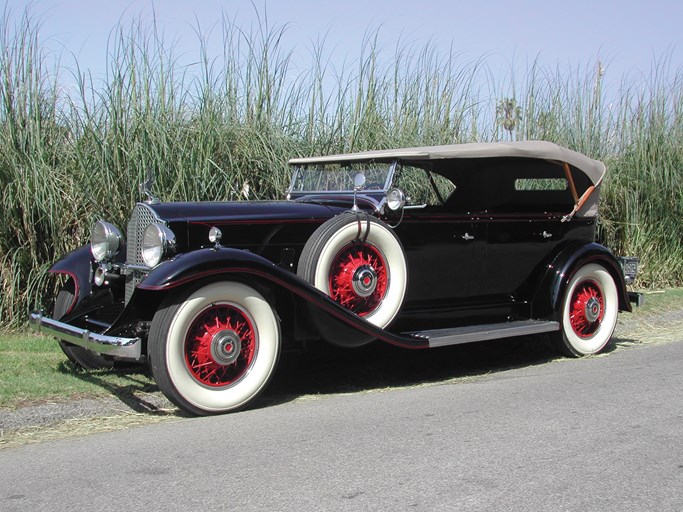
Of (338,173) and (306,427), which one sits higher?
(338,173)

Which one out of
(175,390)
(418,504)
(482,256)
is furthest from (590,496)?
(482,256)

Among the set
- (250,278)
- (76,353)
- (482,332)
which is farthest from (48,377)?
(482,332)

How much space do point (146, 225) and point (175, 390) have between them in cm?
125

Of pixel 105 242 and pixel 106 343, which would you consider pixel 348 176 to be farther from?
pixel 106 343

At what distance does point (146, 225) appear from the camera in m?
5.22

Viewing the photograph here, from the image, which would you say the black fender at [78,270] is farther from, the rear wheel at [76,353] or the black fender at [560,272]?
the black fender at [560,272]

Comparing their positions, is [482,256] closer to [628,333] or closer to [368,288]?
[368,288]

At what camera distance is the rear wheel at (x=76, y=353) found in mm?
5676

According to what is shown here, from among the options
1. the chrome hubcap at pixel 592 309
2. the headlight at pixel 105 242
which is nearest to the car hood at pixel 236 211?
the headlight at pixel 105 242

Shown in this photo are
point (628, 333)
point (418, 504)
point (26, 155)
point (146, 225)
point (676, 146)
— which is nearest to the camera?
point (418, 504)

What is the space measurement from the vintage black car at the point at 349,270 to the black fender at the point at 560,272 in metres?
0.01

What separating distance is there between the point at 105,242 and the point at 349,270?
1.69 metres

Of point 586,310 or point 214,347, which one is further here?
point 586,310

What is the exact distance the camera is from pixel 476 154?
5.90m
